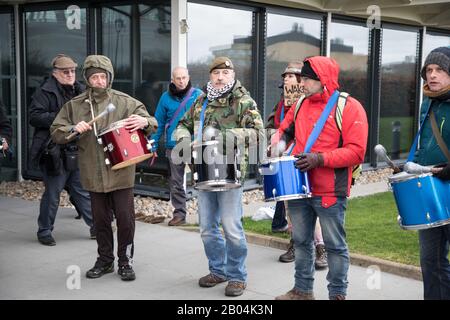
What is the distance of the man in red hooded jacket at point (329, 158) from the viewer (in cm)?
412

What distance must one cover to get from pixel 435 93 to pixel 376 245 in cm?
262

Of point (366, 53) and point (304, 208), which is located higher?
point (366, 53)

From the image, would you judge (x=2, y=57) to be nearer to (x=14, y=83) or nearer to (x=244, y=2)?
(x=14, y=83)

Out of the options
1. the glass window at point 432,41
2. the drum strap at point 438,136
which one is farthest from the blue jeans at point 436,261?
the glass window at point 432,41

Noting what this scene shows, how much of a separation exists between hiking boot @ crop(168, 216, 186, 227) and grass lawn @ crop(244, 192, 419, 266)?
759 millimetres

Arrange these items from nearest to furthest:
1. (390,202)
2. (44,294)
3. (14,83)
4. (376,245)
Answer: (44,294) < (376,245) < (390,202) < (14,83)

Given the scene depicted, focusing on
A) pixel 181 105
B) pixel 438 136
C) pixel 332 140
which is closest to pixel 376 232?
pixel 181 105

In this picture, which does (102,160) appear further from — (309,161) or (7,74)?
(7,74)

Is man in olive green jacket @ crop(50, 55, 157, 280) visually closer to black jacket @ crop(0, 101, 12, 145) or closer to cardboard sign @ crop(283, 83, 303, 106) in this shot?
black jacket @ crop(0, 101, 12, 145)

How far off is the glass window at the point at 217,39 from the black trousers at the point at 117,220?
3780 millimetres

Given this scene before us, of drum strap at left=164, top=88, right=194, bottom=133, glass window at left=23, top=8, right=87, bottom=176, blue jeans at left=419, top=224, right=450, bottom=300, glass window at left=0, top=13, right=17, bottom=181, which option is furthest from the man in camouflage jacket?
glass window at left=0, top=13, right=17, bottom=181

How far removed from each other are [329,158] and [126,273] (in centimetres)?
213
